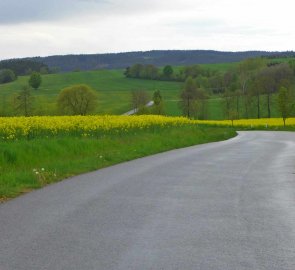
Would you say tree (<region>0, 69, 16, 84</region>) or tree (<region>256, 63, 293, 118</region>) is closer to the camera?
tree (<region>256, 63, 293, 118</region>)

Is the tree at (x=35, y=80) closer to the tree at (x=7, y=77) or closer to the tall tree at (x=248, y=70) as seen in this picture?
the tree at (x=7, y=77)

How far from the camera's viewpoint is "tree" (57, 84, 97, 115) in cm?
9775

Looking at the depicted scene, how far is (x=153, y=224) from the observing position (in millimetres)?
9305

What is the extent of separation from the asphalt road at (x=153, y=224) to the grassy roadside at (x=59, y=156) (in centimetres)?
67

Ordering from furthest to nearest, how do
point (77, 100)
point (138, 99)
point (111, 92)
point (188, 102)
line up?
point (111, 92) → point (138, 99) → point (188, 102) → point (77, 100)

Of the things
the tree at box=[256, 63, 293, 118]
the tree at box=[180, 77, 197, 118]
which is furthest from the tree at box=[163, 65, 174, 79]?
the tree at box=[180, 77, 197, 118]

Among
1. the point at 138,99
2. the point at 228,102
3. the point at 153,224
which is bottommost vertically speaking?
the point at 228,102

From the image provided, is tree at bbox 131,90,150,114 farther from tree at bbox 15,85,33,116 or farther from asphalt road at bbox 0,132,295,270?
asphalt road at bbox 0,132,295,270

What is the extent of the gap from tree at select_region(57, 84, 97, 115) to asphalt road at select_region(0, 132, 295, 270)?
82.3m

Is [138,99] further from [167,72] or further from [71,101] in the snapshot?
[167,72]

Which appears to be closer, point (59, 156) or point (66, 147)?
point (59, 156)

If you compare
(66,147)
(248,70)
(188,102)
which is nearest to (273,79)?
(188,102)

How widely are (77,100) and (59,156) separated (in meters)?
79.0

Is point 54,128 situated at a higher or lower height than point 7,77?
higher
